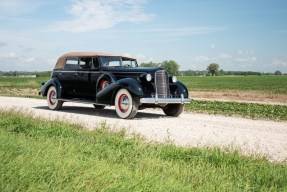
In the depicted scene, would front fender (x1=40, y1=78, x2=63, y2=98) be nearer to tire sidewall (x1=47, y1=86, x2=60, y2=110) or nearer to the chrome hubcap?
tire sidewall (x1=47, y1=86, x2=60, y2=110)

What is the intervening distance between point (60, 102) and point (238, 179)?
9393 millimetres

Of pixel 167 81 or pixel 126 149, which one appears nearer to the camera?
pixel 126 149

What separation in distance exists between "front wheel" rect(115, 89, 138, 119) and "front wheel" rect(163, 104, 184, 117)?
68.9 inches

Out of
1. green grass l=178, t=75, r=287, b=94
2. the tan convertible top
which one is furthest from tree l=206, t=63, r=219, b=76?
the tan convertible top

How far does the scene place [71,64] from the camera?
12.3 metres

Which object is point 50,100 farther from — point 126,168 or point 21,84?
point 21,84

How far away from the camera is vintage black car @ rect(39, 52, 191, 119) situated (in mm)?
10000

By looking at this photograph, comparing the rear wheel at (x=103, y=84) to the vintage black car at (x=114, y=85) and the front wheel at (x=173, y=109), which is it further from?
the front wheel at (x=173, y=109)

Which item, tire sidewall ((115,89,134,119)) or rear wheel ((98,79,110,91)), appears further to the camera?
rear wheel ((98,79,110,91))

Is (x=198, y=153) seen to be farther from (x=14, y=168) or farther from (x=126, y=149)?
(x=14, y=168)

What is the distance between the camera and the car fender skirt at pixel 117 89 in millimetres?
9734

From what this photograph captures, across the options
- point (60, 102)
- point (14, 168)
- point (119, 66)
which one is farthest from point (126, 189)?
point (60, 102)

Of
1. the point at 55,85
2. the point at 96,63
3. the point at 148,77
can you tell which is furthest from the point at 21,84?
the point at 148,77

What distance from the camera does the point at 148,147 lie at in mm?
5570
